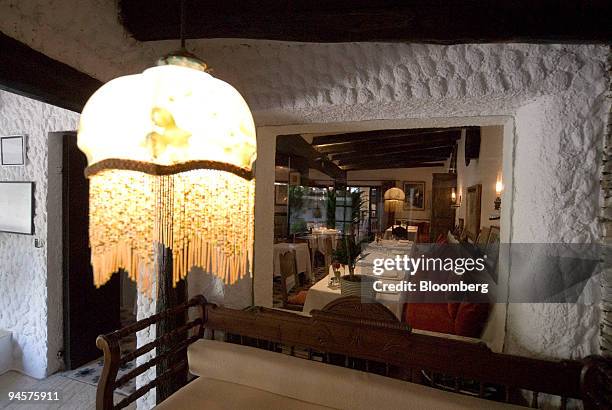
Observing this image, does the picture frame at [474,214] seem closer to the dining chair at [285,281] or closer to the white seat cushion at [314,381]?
the dining chair at [285,281]

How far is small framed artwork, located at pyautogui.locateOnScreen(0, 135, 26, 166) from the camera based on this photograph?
240 centimetres

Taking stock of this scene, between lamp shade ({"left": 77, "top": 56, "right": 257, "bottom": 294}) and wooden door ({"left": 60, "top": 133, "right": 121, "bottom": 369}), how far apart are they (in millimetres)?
2147

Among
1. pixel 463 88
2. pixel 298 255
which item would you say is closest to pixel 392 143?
pixel 298 255

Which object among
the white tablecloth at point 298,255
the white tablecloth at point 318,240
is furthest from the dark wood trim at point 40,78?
the white tablecloth at point 318,240

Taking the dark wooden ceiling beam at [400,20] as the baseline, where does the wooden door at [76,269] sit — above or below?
below

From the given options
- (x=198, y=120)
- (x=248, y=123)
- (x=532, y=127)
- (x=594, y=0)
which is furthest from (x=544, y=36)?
(x=198, y=120)

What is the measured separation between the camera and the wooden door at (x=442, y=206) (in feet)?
22.0

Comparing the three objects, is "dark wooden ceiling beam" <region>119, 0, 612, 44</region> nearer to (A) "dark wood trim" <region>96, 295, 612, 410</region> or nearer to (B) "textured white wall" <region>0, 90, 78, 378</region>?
(A) "dark wood trim" <region>96, 295, 612, 410</region>

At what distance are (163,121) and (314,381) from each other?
49.2 inches

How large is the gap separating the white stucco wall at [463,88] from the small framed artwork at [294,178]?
15.5 feet

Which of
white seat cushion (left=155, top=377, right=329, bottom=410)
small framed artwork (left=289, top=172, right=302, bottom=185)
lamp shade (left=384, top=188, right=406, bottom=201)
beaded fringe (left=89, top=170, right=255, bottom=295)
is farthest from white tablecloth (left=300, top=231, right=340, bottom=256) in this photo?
beaded fringe (left=89, top=170, right=255, bottom=295)

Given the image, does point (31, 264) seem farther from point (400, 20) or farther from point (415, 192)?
point (415, 192)

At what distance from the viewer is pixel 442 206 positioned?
6.89 meters

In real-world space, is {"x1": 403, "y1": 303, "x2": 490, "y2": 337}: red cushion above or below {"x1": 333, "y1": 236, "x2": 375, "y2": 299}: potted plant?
below
